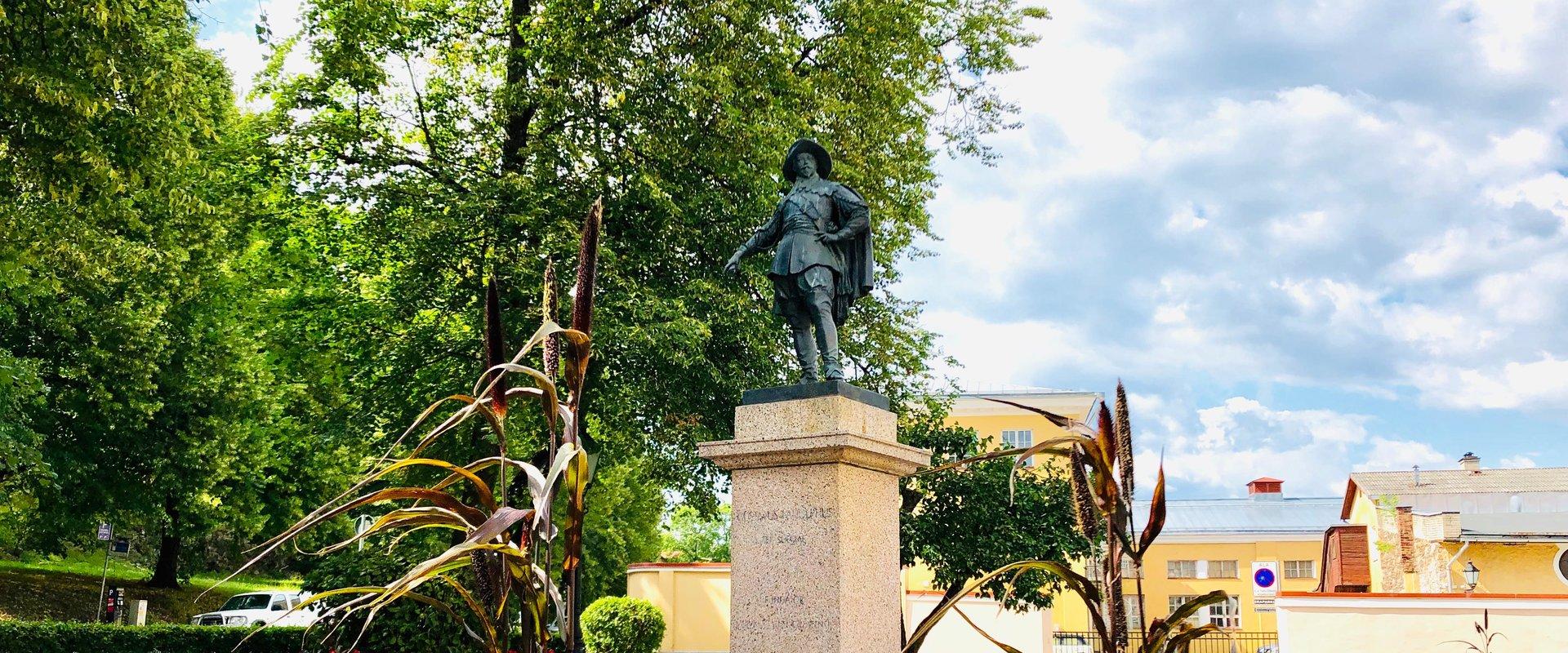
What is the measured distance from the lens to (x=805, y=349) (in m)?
7.49

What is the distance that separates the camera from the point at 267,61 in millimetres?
17344

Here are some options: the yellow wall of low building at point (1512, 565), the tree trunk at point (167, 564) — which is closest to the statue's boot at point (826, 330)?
the yellow wall of low building at point (1512, 565)

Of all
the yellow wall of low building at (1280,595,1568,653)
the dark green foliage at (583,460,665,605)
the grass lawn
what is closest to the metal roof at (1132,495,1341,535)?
the dark green foliage at (583,460,665,605)

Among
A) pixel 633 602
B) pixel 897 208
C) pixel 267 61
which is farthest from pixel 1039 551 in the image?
pixel 267 61

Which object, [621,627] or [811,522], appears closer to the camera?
[811,522]

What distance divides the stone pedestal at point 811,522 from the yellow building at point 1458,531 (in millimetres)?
19573

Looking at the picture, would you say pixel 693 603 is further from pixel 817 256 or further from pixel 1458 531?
pixel 817 256

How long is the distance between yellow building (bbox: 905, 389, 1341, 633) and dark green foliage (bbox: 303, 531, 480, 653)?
104 ft

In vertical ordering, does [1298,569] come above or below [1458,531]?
below

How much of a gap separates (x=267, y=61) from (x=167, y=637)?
8.05 m

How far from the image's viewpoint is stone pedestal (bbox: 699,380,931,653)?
6727mm

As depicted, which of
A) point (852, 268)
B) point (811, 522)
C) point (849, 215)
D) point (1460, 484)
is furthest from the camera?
point (1460, 484)

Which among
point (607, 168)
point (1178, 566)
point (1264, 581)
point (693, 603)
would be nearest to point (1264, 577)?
point (1264, 581)

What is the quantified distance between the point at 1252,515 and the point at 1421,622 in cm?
2990
